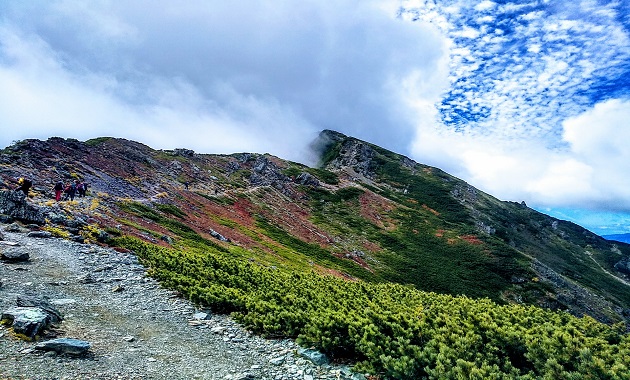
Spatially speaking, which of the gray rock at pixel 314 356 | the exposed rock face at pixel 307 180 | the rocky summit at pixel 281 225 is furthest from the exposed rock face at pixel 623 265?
the gray rock at pixel 314 356

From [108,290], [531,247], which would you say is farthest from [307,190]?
[108,290]

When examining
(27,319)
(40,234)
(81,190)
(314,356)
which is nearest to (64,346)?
(27,319)

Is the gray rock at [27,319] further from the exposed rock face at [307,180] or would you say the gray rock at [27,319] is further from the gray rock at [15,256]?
the exposed rock face at [307,180]

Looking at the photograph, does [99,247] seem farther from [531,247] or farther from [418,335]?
[531,247]

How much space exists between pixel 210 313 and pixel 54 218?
25.1m

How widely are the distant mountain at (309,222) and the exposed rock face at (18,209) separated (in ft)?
2.11

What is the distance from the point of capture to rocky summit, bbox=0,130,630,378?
1324 inches

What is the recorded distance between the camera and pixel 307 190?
156 metres

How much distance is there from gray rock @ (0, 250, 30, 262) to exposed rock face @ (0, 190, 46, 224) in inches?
492

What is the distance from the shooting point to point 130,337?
13656mm

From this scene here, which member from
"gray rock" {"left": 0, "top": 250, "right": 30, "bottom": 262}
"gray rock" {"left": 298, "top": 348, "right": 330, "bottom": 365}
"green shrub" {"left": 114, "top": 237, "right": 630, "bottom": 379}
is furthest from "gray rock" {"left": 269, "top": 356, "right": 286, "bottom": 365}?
"gray rock" {"left": 0, "top": 250, "right": 30, "bottom": 262}

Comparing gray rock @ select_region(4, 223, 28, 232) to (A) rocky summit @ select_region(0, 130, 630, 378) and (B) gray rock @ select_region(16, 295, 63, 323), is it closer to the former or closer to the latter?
(A) rocky summit @ select_region(0, 130, 630, 378)

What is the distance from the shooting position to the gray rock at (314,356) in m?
12.8

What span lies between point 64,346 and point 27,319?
79.4 inches
